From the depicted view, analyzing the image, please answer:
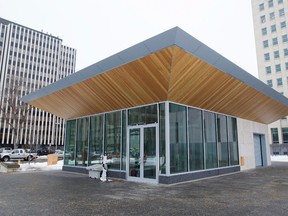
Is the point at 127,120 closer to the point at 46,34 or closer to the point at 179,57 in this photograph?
the point at 179,57

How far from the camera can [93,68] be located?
9938mm

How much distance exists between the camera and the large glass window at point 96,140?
13508 millimetres

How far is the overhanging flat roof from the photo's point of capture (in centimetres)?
780

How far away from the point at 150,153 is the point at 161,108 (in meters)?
2.11

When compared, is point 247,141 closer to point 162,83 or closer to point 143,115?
point 143,115

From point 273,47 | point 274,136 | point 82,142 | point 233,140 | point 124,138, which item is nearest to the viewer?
point 124,138

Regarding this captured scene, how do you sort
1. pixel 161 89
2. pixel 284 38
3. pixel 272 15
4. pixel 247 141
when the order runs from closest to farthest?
pixel 161 89, pixel 247 141, pixel 284 38, pixel 272 15

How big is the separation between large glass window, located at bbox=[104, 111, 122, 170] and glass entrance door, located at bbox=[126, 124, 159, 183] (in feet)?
3.04

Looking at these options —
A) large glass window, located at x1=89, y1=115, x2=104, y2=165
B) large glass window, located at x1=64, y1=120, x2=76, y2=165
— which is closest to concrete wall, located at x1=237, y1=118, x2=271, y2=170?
large glass window, located at x1=89, y1=115, x2=104, y2=165

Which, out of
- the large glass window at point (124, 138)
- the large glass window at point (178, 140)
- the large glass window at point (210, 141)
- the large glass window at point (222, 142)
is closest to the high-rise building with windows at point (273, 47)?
the large glass window at point (222, 142)

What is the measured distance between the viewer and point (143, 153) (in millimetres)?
10688

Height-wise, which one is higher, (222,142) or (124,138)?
(124,138)

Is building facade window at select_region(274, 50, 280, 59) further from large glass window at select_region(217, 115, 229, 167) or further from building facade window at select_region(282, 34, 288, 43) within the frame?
large glass window at select_region(217, 115, 229, 167)

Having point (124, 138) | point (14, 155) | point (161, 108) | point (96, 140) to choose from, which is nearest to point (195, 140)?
point (161, 108)
